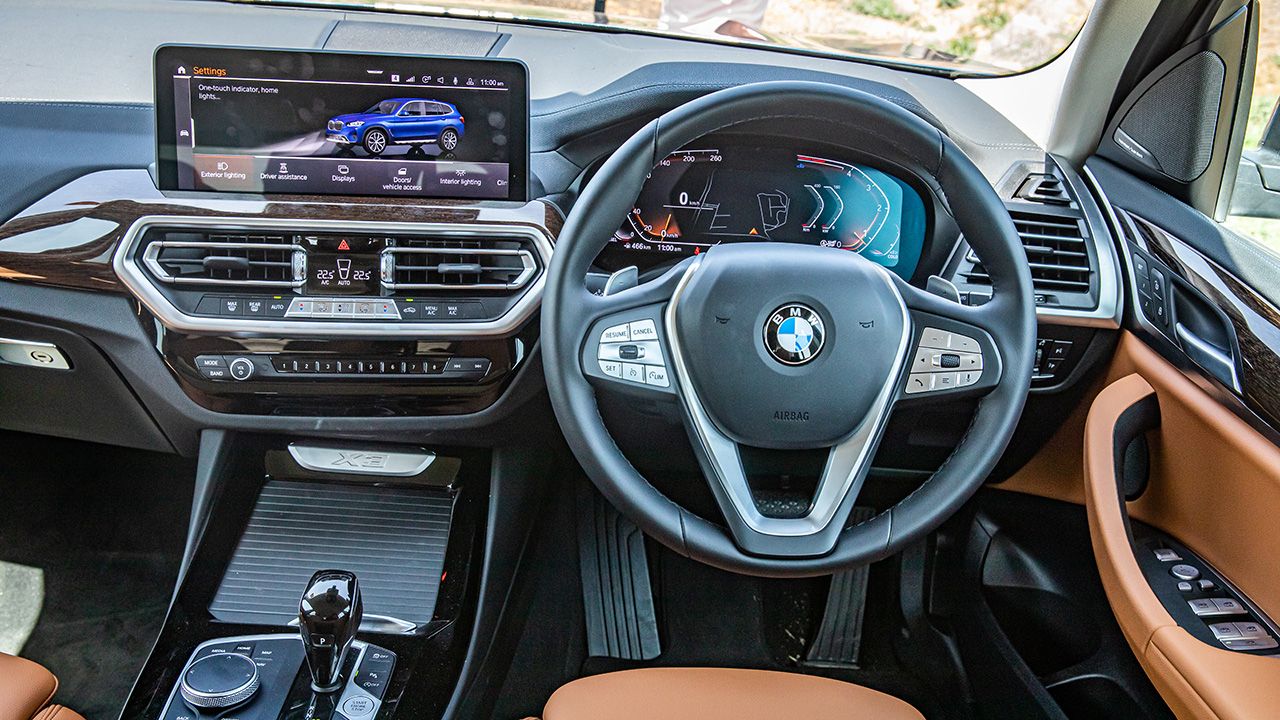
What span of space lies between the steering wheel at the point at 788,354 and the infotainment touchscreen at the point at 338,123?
1.04 feet

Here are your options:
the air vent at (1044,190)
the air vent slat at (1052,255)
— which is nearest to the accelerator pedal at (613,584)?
the air vent slat at (1052,255)

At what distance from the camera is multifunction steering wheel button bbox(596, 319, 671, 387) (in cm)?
133

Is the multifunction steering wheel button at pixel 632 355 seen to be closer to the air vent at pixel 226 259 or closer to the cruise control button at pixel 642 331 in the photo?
the cruise control button at pixel 642 331

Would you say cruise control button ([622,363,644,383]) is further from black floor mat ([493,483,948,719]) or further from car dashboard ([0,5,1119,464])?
black floor mat ([493,483,948,719])

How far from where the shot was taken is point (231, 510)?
177cm

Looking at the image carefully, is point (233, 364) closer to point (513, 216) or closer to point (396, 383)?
point (396, 383)

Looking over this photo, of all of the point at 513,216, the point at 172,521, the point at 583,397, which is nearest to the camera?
the point at 583,397

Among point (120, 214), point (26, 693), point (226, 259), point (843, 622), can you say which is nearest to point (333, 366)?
point (226, 259)

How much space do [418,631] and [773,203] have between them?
0.93 meters

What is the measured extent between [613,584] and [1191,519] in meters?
1.10

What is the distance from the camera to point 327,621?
51.3 inches

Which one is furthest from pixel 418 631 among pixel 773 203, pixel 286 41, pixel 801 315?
pixel 286 41

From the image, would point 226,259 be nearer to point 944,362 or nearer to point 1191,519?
point 944,362

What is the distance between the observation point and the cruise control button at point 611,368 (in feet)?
4.35
